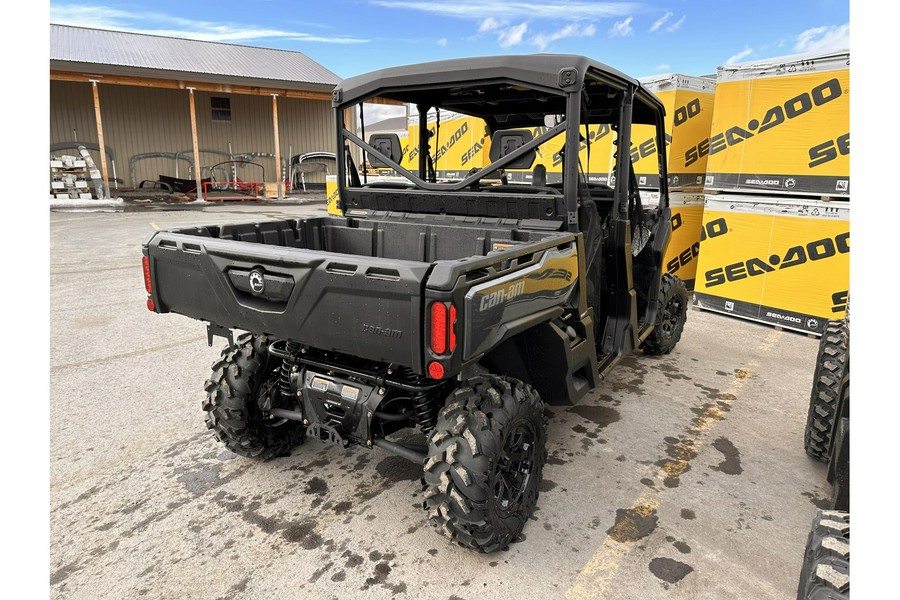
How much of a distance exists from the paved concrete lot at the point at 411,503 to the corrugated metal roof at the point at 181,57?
17522 millimetres

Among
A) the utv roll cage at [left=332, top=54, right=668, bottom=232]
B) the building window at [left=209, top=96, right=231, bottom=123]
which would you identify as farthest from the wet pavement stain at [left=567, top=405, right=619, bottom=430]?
the building window at [left=209, top=96, right=231, bottom=123]

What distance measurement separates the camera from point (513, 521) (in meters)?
2.64

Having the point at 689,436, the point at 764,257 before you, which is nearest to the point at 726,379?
the point at 689,436

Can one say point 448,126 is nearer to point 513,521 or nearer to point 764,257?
point 764,257

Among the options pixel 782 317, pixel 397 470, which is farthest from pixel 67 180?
pixel 782 317

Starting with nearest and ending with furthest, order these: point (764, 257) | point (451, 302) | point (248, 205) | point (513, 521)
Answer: point (451, 302), point (513, 521), point (764, 257), point (248, 205)

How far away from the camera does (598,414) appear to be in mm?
4090

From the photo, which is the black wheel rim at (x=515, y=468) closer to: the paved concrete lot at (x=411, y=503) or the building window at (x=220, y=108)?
the paved concrete lot at (x=411, y=503)

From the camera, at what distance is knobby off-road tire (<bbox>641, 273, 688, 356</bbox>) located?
4.93 meters

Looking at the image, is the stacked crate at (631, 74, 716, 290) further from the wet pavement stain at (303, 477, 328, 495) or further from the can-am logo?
the wet pavement stain at (303, 477, 328, 495)

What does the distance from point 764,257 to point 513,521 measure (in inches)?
196

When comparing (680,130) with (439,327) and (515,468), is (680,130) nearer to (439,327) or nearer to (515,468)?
(515,468)

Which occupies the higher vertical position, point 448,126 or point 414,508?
point 448,126

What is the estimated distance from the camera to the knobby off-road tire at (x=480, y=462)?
7.96ft
